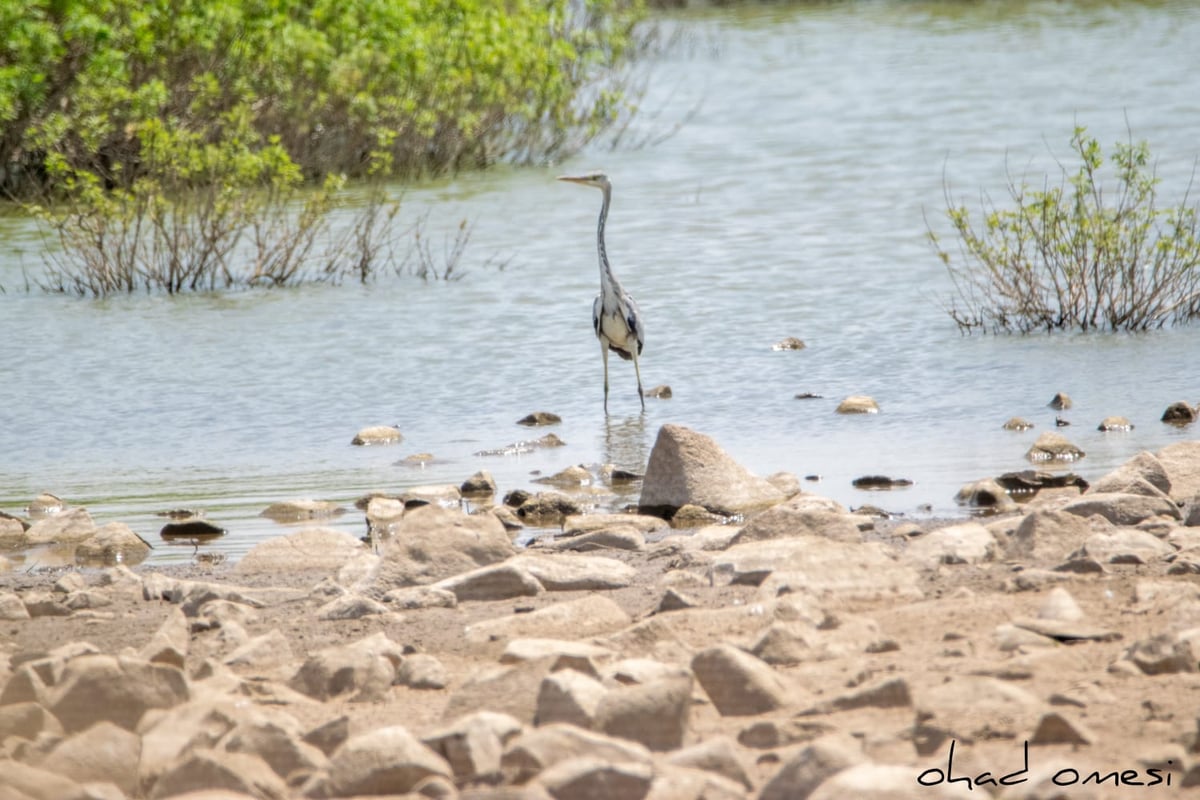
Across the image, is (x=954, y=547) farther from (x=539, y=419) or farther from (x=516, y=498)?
(x=539, y=419)

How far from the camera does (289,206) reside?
21.0 m

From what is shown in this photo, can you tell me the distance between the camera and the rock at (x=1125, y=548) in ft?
18.7

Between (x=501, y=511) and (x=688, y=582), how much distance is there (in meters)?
2.09

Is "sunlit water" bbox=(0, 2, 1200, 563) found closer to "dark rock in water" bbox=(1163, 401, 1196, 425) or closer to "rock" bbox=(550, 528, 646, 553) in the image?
"dark rock in water" bbox=(1163, 401, 1196, 425)

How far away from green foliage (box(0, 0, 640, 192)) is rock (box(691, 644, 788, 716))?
15585 millimetres

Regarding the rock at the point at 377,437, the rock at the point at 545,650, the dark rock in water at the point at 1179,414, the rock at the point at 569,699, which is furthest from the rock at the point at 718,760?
the rock at the point at 377,437

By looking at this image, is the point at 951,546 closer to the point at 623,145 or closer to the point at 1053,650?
the point at 1053,650

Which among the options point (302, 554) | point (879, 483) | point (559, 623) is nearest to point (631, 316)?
point (879, 483)

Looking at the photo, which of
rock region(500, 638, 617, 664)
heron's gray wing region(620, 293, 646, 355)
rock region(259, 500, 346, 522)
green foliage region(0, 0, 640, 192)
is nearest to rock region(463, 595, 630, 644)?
rock region(500, 638, 617, 664)

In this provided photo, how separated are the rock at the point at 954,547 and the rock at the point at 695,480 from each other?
1.77m

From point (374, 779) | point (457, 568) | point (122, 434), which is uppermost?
point (374, 779)

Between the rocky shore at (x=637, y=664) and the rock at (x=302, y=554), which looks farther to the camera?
the rock at (x=302, y=554)

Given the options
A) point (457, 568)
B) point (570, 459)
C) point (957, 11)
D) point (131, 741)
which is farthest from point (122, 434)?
point (957, 11)

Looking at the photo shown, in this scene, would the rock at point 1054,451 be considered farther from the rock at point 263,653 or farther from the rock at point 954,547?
the rock at point 263,653
